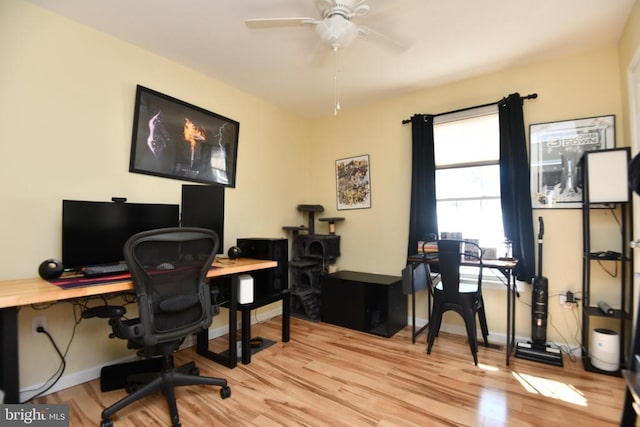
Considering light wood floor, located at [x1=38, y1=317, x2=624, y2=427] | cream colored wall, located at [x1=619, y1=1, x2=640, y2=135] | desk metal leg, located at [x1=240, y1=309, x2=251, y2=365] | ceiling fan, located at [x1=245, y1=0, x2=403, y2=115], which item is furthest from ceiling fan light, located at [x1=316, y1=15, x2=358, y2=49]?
light wood floor, located at [x1=38, y1=317, x2=624, y2=427]

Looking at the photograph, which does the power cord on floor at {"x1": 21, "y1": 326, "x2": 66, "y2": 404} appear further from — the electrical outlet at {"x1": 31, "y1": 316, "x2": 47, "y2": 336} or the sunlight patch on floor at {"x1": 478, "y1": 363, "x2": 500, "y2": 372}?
the sunlight patch on floor at {"x1": 478, "y1": 363, "x2": 500, "y2": 372}

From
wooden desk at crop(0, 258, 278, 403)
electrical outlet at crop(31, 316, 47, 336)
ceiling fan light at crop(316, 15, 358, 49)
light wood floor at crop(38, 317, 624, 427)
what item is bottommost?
light wood floor at crop(38, 317, 624, 427)

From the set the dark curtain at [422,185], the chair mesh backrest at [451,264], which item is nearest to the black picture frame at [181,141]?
the dark curtain at [422,185]

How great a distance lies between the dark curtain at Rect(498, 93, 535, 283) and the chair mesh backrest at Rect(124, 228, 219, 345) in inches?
103

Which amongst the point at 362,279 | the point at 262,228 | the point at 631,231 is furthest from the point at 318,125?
the point at 631,231

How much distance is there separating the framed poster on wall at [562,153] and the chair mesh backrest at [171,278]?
9.45 feet

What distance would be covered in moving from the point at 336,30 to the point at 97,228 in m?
2.13

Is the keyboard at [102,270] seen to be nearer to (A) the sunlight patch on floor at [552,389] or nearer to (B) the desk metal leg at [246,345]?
(B) the desk metal leg at [246,345]

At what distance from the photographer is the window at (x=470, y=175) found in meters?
3.03

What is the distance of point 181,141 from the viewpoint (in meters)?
2.80

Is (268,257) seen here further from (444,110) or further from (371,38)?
(444,110)

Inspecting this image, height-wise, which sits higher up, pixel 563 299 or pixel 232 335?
pixel 563 299

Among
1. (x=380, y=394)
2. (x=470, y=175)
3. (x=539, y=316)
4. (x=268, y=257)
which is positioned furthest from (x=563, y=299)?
(x=268, y=257)

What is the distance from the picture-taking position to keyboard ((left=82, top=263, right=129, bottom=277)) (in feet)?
6.13
